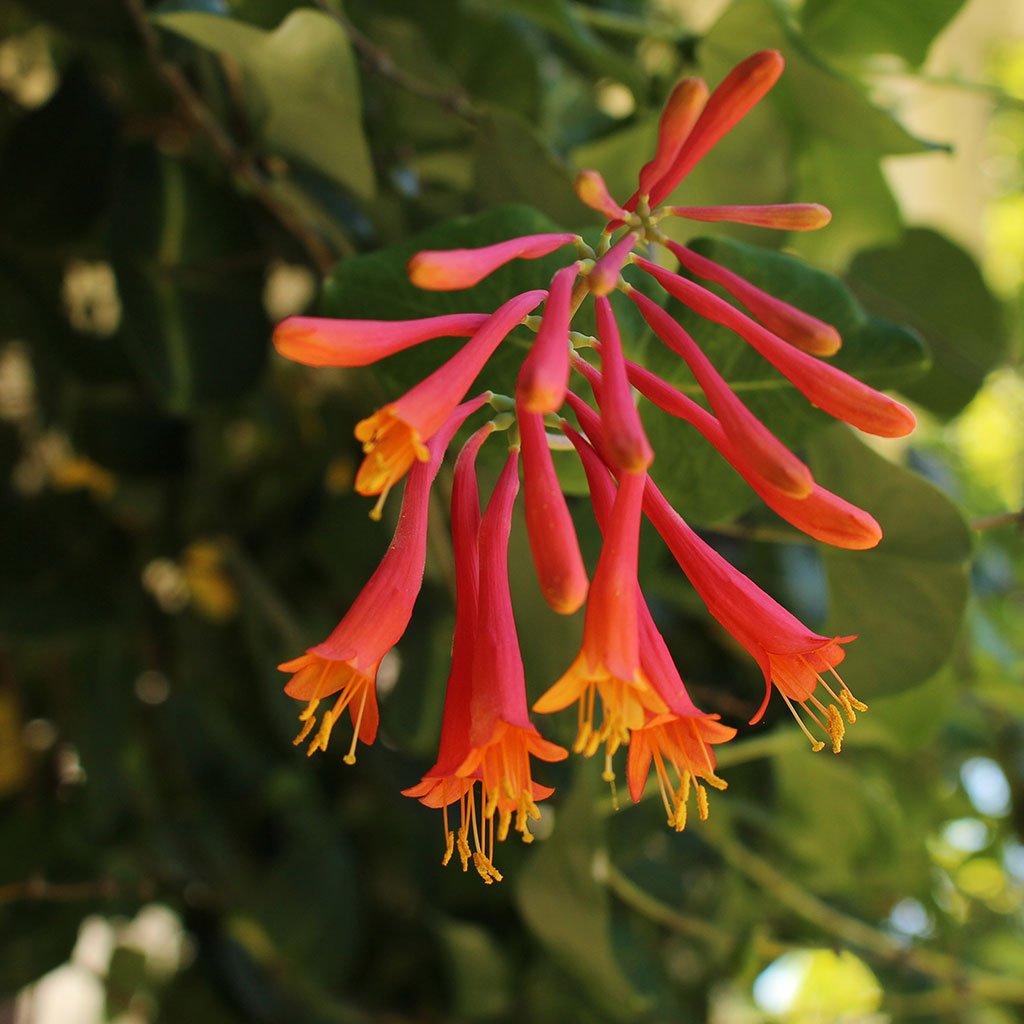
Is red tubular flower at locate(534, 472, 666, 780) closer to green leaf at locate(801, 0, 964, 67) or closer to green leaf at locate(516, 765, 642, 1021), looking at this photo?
green leaf at locate(516, 765, 642, 1021)

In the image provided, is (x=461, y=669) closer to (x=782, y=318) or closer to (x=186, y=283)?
(x=782, y=318)

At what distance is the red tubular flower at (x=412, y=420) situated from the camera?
0.16 metres

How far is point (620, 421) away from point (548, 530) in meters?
0.02

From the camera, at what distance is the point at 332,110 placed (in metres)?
0.29

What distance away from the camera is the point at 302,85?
290 mm

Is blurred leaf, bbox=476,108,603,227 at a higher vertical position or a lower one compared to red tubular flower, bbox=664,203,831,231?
lower

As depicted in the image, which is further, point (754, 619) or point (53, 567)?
point (53, 567)

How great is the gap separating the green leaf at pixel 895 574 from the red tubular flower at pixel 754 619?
0.33 ft

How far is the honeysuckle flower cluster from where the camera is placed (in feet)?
0.53

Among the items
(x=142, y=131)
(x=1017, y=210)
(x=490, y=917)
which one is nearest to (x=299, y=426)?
(x=142, y=131)

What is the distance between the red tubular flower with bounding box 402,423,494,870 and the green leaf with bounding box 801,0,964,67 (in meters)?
0.24

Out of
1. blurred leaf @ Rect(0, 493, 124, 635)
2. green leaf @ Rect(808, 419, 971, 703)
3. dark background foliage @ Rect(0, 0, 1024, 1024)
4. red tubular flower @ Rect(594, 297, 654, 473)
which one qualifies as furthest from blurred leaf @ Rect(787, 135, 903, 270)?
blurred leaf @ Rect(0, 493, 124, 635)

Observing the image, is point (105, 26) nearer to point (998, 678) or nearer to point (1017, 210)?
point (998, 678)

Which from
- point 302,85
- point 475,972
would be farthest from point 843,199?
point 475,972
